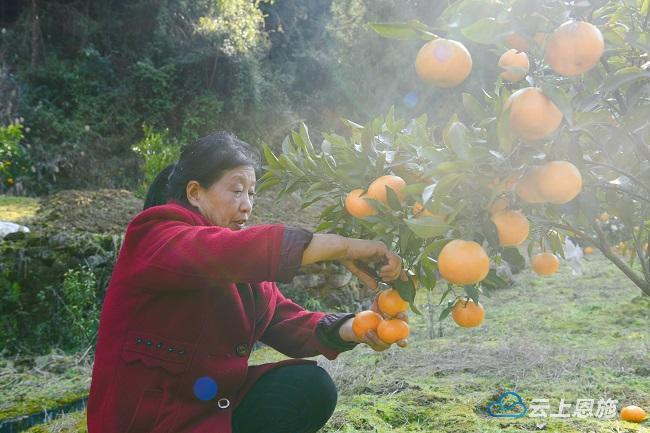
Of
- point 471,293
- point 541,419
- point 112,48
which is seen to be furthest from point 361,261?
point 112,48

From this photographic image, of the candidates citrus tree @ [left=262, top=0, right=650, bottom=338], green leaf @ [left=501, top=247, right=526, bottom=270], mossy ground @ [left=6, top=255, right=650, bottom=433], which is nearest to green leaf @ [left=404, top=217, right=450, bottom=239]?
citrus tree @ [left=262, top=0, right=650, bottom=338]

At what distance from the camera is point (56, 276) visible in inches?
165

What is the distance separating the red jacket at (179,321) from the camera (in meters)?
1.32

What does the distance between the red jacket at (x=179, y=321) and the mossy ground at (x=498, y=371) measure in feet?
2.78

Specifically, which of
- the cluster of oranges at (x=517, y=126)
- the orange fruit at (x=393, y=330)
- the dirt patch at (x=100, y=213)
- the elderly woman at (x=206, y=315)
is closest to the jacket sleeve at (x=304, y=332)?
the elderly woman at (x=206, y=315)

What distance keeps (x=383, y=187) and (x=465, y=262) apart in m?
0.26

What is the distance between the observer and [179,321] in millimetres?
1558

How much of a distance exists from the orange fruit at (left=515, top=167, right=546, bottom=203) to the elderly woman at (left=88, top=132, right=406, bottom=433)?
34 centimetres

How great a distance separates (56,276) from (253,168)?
2993 mm

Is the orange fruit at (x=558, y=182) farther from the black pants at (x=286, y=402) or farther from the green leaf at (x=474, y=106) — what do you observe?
the black pants at (x=286, y=402)

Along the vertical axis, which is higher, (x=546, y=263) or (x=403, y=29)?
(x=403, y=29)

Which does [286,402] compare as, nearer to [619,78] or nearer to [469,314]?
[469,314]

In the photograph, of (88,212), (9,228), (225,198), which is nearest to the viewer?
(225,198)

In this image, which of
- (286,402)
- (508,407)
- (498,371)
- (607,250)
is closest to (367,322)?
(286,402)
